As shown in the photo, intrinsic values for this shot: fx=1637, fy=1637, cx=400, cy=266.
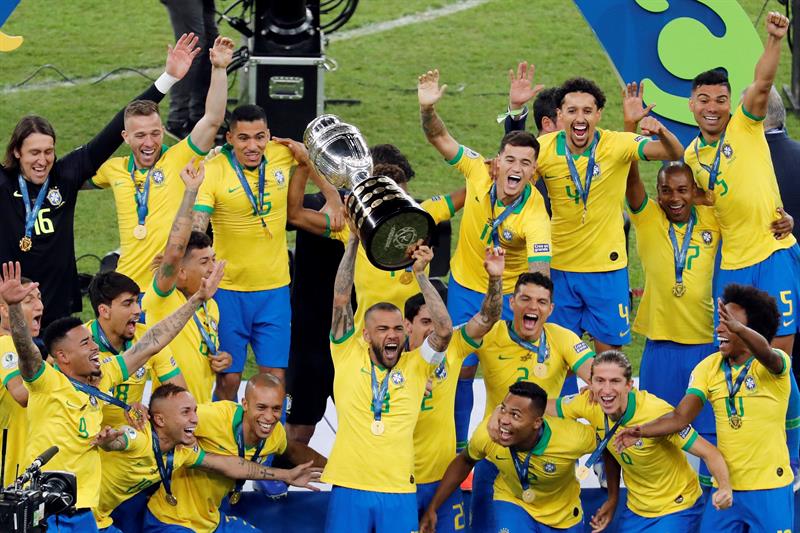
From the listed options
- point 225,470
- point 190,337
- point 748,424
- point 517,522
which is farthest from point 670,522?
point 190,337

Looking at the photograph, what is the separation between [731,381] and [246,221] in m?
2.59

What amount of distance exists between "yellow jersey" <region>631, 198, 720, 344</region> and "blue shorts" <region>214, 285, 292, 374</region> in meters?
1.91

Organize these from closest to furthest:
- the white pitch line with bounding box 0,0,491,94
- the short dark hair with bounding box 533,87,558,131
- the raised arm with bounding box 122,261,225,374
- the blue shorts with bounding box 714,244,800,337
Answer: the raised arm with bounding box 122,261,225,374, the blue shorts with bounding box 714,244,800,337, the short dark hair with bounding box 533,87,558,131, the white pitch line with bounding box 0,0,491,94

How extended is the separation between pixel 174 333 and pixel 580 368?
1.96 m

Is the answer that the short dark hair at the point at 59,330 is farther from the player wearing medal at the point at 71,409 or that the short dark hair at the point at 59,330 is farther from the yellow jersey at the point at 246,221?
the yellow jersey at the point at 246,221

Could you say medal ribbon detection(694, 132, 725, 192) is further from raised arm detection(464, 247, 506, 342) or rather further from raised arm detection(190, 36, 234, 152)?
raised arm detection(190, 36, 234, 152)

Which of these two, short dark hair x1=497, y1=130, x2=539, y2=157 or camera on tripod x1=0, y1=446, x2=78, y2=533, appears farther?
short dark hair x1=497, y1=130, x2=539, y2=157

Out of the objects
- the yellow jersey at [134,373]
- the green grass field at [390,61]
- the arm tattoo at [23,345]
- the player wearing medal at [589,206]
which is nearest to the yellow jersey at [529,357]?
the player wearing medal at [589,206]

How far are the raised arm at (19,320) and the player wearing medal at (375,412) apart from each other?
1.43 m

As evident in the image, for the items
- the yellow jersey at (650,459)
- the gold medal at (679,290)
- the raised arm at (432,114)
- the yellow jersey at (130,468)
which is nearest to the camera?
the yellow jersey at (130,468)

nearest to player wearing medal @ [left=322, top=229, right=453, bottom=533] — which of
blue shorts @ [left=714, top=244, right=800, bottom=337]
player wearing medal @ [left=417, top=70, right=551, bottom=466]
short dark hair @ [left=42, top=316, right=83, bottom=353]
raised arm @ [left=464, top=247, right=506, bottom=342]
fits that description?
raised arm @ [left=464, top=247, right=506, bottom=342]

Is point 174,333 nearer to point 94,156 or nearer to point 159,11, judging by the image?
point 94,156

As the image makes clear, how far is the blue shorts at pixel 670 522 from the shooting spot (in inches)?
306

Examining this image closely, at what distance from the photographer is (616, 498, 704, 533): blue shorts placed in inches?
306
